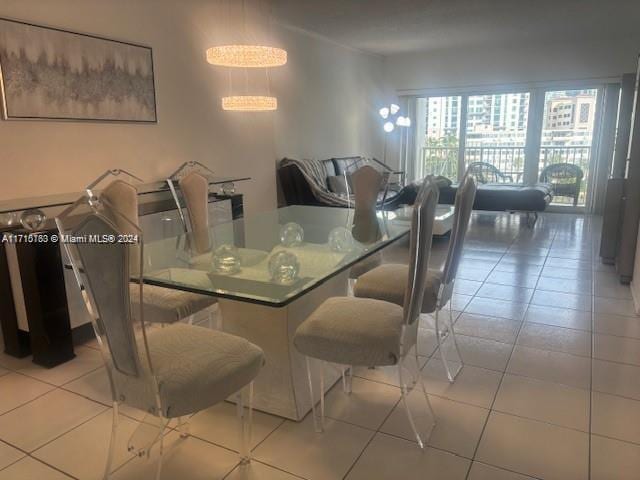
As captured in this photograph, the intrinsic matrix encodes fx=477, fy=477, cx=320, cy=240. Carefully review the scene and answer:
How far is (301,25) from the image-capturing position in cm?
582

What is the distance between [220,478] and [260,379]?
1.65 ft

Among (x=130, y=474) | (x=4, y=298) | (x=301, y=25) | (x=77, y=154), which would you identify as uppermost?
(x=301, y=25)

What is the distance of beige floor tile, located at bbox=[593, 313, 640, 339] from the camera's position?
111 inches

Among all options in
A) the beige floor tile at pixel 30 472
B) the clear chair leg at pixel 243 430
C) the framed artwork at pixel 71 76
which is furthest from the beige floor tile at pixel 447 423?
the framed artwork at pixel 71 76

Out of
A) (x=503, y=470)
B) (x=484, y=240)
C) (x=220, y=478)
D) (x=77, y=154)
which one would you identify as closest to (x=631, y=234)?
(x=484, y=240)

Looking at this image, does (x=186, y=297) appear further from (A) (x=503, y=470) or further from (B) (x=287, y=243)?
(A) (x=503, y=470)

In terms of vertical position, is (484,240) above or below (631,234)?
below

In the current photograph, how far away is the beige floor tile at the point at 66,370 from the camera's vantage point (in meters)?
2.42

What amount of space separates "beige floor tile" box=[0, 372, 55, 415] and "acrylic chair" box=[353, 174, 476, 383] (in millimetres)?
1623

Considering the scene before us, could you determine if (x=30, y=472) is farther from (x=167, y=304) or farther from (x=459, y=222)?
(x=459, y=222)

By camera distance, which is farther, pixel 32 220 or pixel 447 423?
pixel 32 220

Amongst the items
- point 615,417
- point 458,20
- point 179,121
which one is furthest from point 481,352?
point 458,20

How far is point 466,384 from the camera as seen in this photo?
2293 mm

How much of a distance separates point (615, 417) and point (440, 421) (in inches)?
28.9
